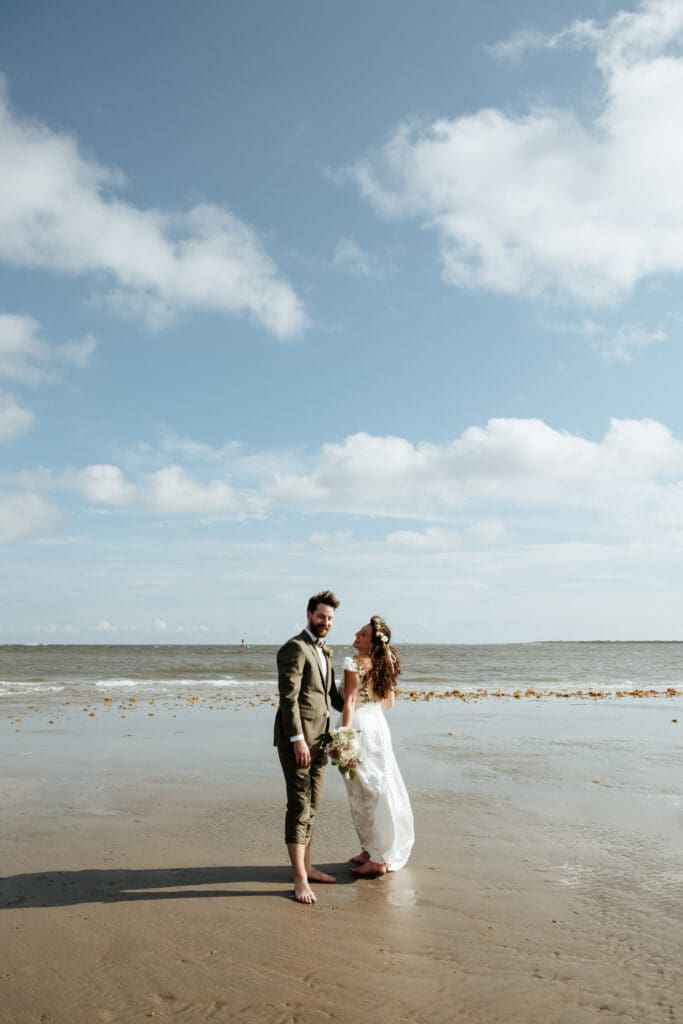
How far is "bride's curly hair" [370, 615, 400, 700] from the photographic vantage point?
261 inches

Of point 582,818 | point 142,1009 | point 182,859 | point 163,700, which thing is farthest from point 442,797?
point 163,700

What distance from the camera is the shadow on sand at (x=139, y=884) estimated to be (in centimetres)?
567

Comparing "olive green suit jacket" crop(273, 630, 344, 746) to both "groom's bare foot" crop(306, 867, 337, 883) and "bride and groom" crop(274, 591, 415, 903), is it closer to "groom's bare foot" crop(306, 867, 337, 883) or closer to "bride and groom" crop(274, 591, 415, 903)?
"bride and groom" crop(274, 591, 415, 903)

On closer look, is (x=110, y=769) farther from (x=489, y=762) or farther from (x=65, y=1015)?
(x=65, y=1015)

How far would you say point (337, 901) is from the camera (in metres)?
5.65

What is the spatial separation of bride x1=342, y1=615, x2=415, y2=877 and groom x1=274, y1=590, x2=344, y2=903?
324 mm

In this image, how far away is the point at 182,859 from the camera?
22.0 feet

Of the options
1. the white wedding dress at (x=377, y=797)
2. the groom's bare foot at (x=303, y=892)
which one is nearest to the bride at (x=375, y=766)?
the white wedding dress at (x=377, y=797)

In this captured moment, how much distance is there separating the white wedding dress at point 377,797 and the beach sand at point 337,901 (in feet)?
0.78

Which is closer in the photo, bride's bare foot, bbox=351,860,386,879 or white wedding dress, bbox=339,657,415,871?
bride's bare foot, bbox=351,860,386,879

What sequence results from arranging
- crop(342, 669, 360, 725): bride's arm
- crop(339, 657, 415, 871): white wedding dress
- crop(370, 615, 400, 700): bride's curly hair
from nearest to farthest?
crop(339, 657, 415, 871): white wedding dress < crop(342, 669, 360, 725): bride's arm < crop(370, 615, 400, 700): bride's curly hair

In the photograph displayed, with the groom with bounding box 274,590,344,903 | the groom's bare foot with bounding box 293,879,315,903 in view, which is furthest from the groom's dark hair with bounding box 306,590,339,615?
the groom's bare foot with bounding box 293,879,315,903

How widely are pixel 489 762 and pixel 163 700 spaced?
Answer: 46.7 feet

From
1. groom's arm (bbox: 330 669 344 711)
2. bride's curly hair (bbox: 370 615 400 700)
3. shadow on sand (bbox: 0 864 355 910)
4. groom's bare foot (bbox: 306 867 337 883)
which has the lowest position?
shadow on sand (bbox: 0 864 355 910)
